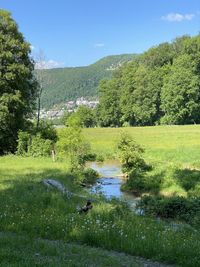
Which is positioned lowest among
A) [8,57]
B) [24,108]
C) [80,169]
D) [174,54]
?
[80,169]

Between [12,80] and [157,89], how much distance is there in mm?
72676

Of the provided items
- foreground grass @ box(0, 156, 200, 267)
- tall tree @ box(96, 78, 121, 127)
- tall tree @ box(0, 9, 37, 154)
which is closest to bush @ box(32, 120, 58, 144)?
tall tree @ box(0, 9, 37, 154)

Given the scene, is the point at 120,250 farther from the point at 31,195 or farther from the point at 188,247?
the point at 31,195

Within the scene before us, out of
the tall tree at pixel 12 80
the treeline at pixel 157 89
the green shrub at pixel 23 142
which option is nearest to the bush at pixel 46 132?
the green shrub at pixel 23 142

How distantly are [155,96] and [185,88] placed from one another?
1309 centimetres

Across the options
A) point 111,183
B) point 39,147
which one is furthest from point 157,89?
point 111,183

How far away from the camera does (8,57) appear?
5091 centimetres

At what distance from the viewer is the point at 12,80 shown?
5178 centimetres

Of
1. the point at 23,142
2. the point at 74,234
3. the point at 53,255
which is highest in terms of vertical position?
the point at 23,142

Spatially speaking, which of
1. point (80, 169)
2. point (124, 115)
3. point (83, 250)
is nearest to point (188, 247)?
point (83, 250)

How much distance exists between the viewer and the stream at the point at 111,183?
Result: 30.6 meters

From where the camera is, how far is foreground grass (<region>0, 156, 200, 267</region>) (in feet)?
41.4

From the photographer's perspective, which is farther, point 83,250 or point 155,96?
point 155,96

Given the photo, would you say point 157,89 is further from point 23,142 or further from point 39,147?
point 39,147
